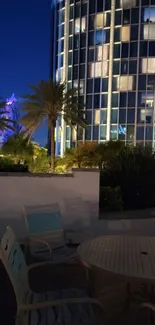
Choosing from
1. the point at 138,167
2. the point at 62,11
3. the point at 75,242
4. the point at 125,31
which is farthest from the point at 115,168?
the point at 62,11

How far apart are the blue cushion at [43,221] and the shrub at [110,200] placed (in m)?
1.97

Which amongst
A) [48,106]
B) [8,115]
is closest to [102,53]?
[8,115]

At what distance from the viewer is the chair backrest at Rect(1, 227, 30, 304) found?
6.71 ft

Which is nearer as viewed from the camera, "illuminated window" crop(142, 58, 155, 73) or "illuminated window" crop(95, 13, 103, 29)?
"illuminated window" crop(142, 58, 155, 73)

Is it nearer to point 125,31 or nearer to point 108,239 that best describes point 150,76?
point 125,31

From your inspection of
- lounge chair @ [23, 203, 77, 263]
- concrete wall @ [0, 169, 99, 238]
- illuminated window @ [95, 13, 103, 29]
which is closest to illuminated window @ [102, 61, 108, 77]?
illuminated window @ [95, 13, 103, 29]

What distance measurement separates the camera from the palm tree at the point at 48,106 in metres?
18.6

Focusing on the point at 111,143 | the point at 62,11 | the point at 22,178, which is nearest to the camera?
the point at 22,178

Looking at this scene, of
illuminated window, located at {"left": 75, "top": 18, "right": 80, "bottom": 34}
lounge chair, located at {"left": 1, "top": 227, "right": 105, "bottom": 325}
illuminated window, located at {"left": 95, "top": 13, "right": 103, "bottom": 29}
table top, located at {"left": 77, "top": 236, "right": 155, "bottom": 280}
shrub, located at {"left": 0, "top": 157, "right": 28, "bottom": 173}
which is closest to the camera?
lounge chair, located at {"left": 1, "top": 227, "right": 105, "bottom": 325}

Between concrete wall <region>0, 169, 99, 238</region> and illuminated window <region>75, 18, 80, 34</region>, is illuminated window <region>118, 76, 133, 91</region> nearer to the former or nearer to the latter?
illuminated window <region>75, 18, 80, 34</region>

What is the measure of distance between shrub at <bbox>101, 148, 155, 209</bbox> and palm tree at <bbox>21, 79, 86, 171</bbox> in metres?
11.1

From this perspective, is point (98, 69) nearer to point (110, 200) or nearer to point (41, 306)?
point (110, 200)

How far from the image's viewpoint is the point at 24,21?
86.4 m

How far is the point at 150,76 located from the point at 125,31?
5.04m
